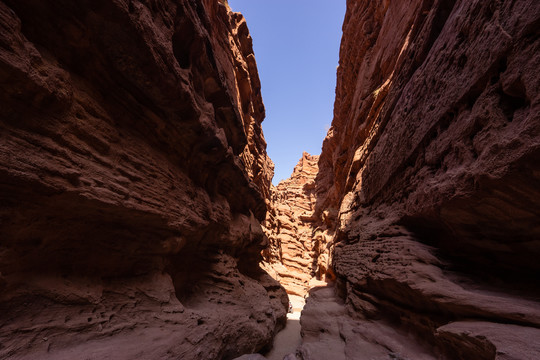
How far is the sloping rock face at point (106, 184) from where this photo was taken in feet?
8.41

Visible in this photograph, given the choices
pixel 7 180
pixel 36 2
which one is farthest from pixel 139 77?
pixel 7 180

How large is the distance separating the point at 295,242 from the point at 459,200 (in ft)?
69.7

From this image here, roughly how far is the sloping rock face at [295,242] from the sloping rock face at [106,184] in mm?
10005

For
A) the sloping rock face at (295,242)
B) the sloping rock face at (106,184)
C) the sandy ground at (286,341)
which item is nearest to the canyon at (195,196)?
the sloping rock face at (106,184)

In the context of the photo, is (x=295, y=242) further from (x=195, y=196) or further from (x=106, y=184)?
(x=106, y=184)

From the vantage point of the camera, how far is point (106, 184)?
3316 millimetres

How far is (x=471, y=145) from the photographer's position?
10.3ft

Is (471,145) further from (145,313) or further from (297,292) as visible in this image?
(297,292)

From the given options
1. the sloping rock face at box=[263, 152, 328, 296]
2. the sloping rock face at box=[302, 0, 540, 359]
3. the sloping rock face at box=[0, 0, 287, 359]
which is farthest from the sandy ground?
the sloping rock face at box=[263, 152, 328, 296]

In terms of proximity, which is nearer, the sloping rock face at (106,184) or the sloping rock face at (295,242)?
the sloping rock face at (106,184)

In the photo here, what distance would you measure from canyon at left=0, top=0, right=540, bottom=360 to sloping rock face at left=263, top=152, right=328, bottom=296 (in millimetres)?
9967

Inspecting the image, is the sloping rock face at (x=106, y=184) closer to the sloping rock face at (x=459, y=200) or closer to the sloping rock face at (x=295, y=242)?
the sloping rock face at (x=459, y=200)

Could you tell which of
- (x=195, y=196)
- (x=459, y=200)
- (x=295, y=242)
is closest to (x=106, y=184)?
(x=195, y=196)

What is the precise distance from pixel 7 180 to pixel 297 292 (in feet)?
62.8
